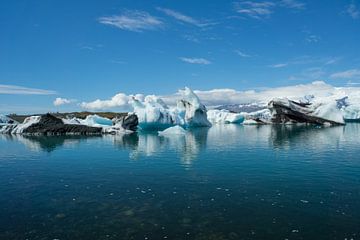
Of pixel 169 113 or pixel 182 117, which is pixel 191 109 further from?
pixel 169 113

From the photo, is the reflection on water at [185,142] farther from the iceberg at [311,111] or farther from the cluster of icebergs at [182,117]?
the iceberg at [311,111]

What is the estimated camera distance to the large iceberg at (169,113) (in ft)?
244

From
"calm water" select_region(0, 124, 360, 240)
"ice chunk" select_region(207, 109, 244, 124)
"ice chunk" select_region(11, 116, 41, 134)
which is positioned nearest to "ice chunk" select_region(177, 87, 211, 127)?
"ice chunk" select_region(207, 109, 244, 124)

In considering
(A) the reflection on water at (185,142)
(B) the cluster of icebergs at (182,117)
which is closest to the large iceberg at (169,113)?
(B) the cluster of icebergs at (182,117)

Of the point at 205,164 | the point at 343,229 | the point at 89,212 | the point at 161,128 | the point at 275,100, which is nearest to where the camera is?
the point at 343,229

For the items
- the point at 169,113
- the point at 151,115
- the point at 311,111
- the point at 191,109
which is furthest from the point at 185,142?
the point at 311,111

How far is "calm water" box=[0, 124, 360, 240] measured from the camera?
41.0 feet

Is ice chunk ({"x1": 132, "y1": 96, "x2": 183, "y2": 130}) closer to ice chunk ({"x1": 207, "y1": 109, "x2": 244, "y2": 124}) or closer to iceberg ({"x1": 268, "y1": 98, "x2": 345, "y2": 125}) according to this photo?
iceberg ({"x1": 268, "y1": 98, "x2": 345, "y2": 125})

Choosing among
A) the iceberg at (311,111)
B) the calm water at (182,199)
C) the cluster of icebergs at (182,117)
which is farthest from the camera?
the iceberg at (311,111)

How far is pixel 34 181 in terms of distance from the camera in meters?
21.1

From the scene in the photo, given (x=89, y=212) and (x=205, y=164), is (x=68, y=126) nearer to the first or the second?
(x=205, y=164)

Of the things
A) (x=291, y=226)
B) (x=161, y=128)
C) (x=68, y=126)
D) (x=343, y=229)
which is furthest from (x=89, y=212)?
(x=161, y=128)

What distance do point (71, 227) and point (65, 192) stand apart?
5.67 metres

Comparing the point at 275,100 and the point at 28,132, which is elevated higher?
the point at 275,100
